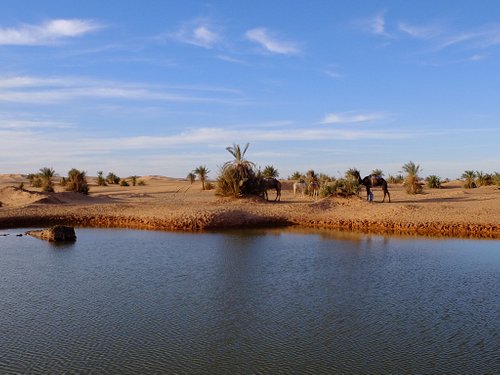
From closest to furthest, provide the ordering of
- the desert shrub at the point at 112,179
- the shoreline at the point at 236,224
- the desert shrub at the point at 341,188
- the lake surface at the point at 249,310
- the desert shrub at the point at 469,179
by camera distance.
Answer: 1. the lake surface at the point at 249,310
2. the shoreline at the point at 236,224
3. the desert shrub at the point at 341,188
4. the desert shrub at the point at 469,179
5. the desert shrub at the point at 112,179

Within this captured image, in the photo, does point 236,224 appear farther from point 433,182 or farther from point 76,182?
point 433,182

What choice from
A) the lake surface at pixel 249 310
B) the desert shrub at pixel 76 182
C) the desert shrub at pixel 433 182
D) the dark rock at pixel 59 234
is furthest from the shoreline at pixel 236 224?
the desert shrub at pixel 433 182

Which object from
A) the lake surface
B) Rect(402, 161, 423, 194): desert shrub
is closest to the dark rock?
the lake surface

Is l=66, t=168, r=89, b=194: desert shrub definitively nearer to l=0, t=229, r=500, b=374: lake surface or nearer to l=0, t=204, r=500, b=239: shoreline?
l=0, t=204, r=500, b=239: shoreline

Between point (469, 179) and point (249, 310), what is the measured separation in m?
42.0

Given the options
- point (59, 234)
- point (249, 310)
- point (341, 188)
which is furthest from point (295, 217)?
point (249, 310)

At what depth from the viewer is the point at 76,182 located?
36.8 meters

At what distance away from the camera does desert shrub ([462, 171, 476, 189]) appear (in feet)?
144

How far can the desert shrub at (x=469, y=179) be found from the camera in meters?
43.9

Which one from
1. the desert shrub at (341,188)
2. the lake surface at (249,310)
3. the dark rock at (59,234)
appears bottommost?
the lake surface at (249,310)

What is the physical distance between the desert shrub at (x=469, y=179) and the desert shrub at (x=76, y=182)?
30620 millimetres

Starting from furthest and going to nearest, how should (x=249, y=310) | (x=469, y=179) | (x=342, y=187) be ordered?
(x=469, y=179)
(x=342, y=187)
(x=249, y=310)

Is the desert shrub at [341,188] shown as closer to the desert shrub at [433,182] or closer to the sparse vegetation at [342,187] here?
the sparse vegetation at [342,187]

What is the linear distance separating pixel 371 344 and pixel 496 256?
29.0ft
